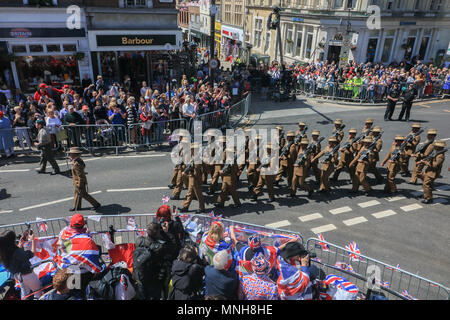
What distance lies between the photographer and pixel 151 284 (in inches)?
196

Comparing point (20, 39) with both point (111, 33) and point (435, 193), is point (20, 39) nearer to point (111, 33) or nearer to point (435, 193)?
point (111, 33)

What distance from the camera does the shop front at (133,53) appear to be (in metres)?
17.4

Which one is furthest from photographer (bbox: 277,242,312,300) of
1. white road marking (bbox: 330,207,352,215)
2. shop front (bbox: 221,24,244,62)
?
shop front (bbox: 221,24,244,62)

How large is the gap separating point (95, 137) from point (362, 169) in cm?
921

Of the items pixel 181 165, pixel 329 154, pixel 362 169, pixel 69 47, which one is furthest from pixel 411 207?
pixel 69 47

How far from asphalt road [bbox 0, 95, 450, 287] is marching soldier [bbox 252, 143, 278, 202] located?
0.28 meters

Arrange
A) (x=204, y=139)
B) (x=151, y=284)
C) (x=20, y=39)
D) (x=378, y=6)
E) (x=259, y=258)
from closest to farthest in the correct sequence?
1. (x=259, y=258)
2. (x=151, y=284)
3. (x=204, y=139)
4. (x=20, y=39)
5. (x=378, y=6)

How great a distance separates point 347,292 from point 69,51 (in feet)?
57.1

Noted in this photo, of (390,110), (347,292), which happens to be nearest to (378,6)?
(390,110)

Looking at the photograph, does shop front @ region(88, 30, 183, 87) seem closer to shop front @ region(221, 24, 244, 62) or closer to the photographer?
the photographer

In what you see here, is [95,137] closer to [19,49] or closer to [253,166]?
[253,166]

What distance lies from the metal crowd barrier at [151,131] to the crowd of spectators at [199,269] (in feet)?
24.0

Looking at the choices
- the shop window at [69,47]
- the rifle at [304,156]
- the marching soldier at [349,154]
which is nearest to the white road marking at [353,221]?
the marching soldier at [349,154]

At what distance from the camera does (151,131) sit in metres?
12.8
